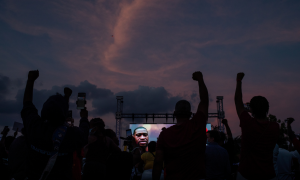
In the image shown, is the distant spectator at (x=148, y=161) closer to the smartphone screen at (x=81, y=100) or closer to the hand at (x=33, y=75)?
the smartphone screen at (x=81, y=100)

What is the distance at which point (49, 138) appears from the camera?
2434 millimetres

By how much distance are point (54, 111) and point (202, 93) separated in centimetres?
164

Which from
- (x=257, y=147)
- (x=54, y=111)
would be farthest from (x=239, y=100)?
(x=54, y=111)

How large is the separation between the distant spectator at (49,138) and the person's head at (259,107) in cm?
225

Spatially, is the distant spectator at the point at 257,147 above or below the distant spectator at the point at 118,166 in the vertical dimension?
above

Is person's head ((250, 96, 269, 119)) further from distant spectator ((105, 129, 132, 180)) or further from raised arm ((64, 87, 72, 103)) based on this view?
distant spectator ((105, 129, 132, 180))

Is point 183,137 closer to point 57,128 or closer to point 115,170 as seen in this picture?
point 57,128

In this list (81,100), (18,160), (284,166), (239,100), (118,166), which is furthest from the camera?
(284,166)

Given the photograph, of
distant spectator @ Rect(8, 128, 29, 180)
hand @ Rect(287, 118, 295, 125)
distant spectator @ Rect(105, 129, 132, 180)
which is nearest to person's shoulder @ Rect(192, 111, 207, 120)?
distant spectator @ Rect(105, 129, 132, 180)

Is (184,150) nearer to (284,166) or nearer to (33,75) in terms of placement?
(33,75)

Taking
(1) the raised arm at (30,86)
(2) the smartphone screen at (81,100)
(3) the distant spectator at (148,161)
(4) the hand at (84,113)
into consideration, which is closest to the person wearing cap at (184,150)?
(4) the hand at (84,113)

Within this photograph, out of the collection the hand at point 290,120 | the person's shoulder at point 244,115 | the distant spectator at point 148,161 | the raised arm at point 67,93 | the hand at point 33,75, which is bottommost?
the distant spectator at point 148,161

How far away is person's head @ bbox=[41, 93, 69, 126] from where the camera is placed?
97.3 inches

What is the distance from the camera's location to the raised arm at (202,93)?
2879 millimetres
